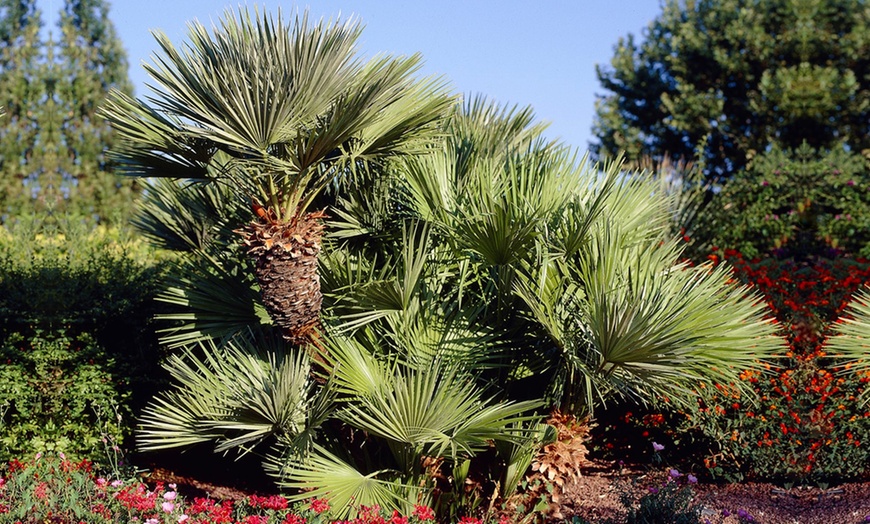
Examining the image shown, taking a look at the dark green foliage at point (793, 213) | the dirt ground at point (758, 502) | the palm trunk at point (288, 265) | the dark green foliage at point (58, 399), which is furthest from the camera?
the dark green foliage at point (793, 213)

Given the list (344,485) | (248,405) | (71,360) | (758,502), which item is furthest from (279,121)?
(758,502)

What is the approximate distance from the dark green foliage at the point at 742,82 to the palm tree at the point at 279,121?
1402cm

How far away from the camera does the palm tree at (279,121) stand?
466 cm

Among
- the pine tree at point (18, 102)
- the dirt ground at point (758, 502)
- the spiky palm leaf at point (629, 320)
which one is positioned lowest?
the dirt ground at point (758, 502)

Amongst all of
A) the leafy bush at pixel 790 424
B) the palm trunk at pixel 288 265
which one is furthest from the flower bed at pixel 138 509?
the leafy bush at pixel 790 424

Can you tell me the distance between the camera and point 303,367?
5.01 metres

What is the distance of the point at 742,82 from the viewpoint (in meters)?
19.2

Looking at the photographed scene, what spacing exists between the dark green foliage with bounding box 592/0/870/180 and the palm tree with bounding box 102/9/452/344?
46.0ft

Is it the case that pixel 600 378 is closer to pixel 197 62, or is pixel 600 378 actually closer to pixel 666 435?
pixel 666 435

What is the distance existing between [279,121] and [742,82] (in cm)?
1695

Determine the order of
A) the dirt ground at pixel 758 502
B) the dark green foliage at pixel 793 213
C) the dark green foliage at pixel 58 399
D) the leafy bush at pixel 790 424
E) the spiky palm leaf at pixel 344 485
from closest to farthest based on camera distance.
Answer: the spiky palm leaf at pixel 344 485 → the dirt ground at pixel 758 502 → the dark green foliage at pixel 58 399 → the leafy bush at pixel 790 424 → the dark green foliage at pixel 793 213

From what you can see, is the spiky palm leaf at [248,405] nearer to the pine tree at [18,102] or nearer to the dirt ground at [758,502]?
the dirt ground at [758,502]

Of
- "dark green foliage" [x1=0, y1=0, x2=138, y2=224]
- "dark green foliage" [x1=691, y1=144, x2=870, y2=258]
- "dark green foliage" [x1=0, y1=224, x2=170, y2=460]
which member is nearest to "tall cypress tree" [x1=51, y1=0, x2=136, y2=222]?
"dark green foliage" [x1=0, y1=0, x2=138, y2=224]

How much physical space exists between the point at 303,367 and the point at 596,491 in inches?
105
